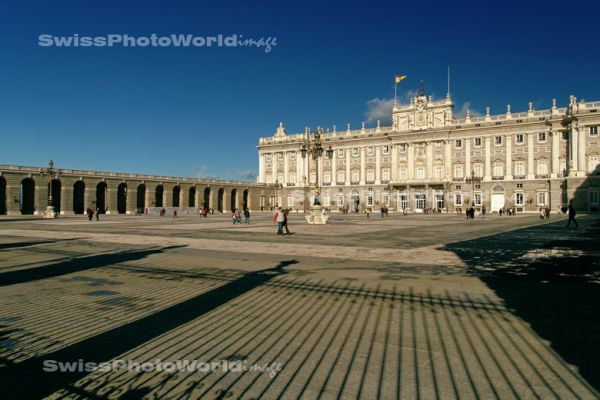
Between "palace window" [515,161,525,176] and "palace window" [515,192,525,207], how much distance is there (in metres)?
3.16

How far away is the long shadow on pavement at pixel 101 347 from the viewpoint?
3752 millimetres

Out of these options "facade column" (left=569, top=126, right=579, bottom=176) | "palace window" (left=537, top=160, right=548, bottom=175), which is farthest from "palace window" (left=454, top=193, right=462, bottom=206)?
"facade column" (left=569, top=126, right=579, bottom=176)

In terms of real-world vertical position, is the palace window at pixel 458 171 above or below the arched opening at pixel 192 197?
above

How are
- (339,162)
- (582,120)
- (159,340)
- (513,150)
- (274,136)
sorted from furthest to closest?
(274,136) → (339,162) → (513,150) → (582,120) → (159,340)

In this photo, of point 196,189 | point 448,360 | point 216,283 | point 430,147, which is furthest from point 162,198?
point 448,360

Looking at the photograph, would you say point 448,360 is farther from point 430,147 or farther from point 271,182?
point 271,182

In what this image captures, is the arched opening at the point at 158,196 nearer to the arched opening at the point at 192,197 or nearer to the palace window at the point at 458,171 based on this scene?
the arched opening at the point at 192,197

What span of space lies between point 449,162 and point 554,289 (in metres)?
66.1

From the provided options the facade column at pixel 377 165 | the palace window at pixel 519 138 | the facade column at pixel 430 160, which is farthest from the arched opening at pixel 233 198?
the palace window at pixel 519 138

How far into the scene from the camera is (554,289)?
296 inches

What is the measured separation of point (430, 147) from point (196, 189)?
41462mm

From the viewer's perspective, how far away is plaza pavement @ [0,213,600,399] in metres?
3.77

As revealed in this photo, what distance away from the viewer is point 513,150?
6444cm

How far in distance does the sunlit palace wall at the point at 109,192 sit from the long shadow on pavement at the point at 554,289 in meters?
47.7
